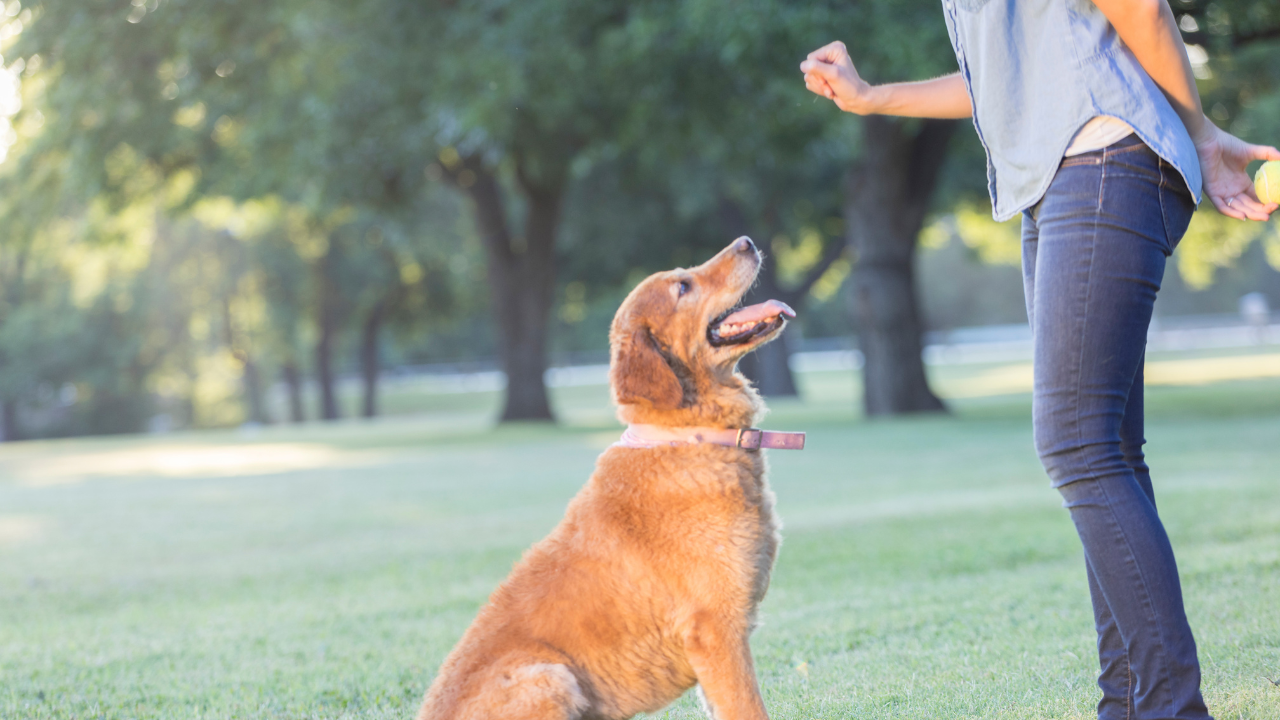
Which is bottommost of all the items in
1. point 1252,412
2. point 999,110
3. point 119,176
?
point 1252,412

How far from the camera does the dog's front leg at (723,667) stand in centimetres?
294

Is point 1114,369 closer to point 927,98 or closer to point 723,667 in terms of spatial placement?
point 927,98

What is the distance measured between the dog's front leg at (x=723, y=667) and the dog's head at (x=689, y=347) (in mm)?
663

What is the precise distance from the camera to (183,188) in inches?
1010

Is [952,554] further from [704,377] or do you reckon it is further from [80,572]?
[80,572]

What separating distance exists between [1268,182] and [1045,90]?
0.62 m

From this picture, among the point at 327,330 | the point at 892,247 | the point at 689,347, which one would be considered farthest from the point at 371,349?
the point at 689,347

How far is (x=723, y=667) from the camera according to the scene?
2.98m

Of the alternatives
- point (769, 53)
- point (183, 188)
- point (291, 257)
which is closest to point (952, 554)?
point (769, 53)

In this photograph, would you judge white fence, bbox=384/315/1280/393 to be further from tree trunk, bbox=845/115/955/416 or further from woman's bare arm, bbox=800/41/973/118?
woman's bare arm, bbox=800/41/973/118

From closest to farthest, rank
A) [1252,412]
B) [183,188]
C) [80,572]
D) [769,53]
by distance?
[80,572]
[769,53]
[1252,412]
[183,188]

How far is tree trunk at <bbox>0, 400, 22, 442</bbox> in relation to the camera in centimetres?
4429

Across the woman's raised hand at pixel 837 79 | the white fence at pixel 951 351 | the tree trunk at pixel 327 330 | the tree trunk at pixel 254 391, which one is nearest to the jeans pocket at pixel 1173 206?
the woman's raised hand at pixel 837 79

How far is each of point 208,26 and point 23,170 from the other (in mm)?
6079
